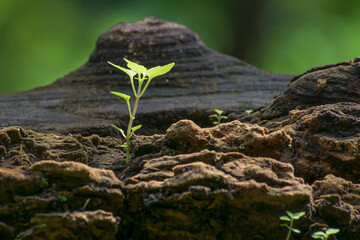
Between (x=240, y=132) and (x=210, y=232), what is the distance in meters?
0.33

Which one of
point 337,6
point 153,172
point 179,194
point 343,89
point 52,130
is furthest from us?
point 337,6

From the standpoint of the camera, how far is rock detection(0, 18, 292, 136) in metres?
1.86

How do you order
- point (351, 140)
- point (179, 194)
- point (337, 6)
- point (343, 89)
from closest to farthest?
point (179, 194), point (351, 140), point (343, 89), point (337, 6)

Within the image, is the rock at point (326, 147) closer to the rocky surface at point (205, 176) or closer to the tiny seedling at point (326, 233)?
the rocky surface at point (205, 176)

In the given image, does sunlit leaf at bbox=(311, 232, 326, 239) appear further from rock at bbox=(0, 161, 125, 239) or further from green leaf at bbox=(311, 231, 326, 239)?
rock at bbox=(0, 161, 125, 239)

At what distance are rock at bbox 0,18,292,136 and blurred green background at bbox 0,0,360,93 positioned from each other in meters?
2.47

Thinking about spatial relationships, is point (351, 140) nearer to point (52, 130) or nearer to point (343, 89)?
point (343, 89)

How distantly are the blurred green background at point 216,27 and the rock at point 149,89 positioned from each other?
247 centimetres

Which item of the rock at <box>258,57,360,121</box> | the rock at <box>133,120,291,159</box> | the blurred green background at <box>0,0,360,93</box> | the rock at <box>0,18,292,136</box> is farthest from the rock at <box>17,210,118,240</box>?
the blurred green background at <box>0,0,360,93</box>

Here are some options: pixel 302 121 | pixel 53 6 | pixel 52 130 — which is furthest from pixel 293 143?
pixel 53 6

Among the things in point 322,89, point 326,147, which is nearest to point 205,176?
point 326,147

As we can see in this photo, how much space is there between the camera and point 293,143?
3.64 feet

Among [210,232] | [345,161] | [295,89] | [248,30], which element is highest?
[248,30]

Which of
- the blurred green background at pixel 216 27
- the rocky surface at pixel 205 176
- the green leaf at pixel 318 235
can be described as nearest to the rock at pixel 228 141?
the rocky surface at pixel 205 176
